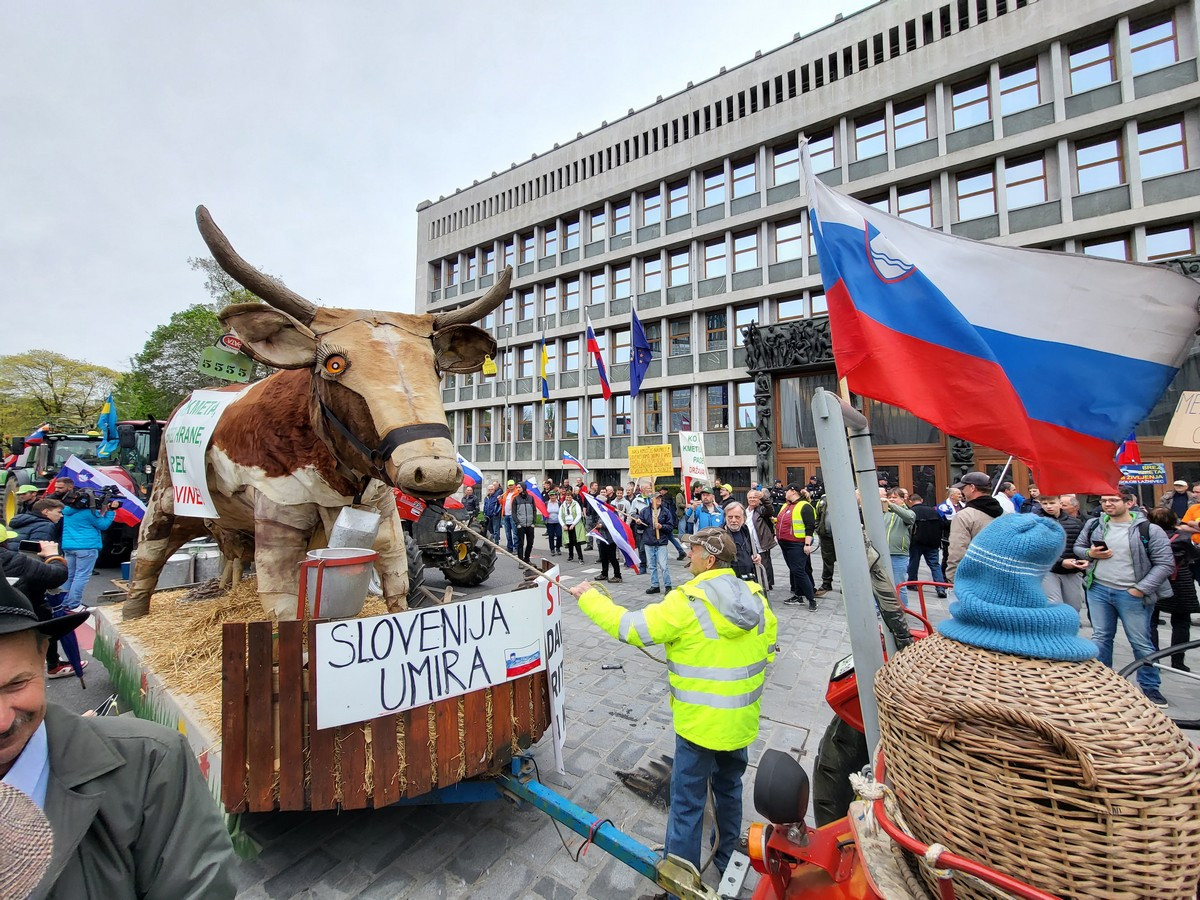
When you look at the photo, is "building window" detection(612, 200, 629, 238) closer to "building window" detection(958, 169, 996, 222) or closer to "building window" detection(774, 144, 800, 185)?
"building window" detection(774, 144, 800, 185)

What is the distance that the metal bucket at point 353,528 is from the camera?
2.55 metres

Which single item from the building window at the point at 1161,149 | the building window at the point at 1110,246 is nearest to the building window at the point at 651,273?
the building window at the point at 1110,246

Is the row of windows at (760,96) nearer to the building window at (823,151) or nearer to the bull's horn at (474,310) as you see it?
the building window at (823,151)

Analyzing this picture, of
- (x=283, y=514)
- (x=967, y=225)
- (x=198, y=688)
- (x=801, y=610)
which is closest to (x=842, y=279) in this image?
(x=283, y=514)

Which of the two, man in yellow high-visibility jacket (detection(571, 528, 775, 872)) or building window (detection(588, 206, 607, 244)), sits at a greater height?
building window (detection(588, 206, 607, 244))

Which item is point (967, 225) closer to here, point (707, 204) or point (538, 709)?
point (707, 204)

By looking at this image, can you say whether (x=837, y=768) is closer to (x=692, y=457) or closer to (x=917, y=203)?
(x=692, y=457)

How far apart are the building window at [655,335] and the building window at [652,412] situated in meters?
2.01

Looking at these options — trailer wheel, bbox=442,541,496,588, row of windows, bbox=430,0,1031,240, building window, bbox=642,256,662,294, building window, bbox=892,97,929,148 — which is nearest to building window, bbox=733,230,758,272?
building window, bbox=642,256,662,294

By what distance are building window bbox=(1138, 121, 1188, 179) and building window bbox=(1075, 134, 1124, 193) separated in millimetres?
524

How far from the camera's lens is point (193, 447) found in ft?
11.0

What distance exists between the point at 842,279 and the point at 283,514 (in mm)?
3131

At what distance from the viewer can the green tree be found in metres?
36.0

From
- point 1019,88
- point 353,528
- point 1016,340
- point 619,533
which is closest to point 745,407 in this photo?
point 1019,88
